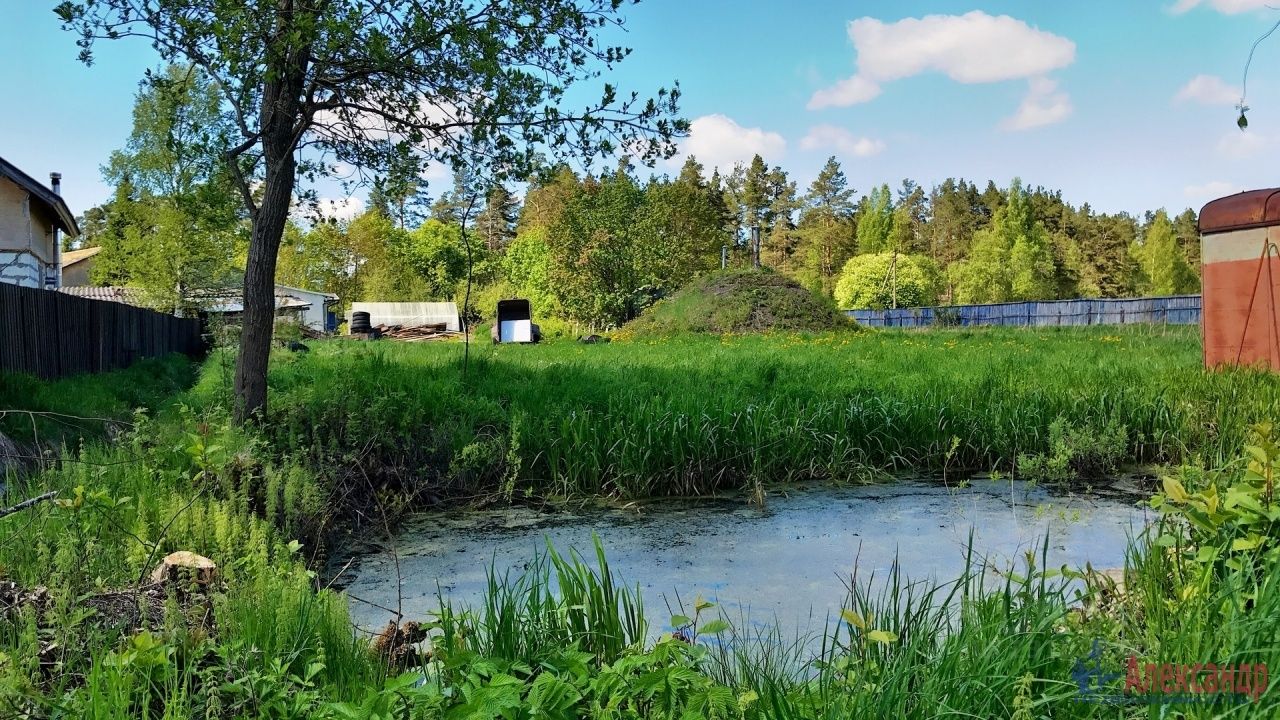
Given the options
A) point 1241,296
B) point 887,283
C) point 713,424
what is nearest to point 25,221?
point 713,424

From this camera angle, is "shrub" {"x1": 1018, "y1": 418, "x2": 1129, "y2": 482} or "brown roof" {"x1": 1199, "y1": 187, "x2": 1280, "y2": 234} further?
"brown roof" {"x1": 1199, "y1": 187, "x2": 1280, "y2": 234}

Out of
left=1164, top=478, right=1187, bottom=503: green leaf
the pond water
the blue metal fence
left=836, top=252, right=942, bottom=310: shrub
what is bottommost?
the pond water

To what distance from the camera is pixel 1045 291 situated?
155 feet

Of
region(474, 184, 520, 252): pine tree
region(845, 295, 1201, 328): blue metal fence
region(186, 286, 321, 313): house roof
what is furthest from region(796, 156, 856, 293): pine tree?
Result: region(186, 286, 321, 313): house roof

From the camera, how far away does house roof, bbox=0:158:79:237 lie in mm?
18859

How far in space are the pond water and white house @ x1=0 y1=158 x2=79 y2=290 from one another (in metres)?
17.3

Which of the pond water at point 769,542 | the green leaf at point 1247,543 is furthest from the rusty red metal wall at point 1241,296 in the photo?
the green leaf at point 1247,543

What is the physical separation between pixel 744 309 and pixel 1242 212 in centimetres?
1432

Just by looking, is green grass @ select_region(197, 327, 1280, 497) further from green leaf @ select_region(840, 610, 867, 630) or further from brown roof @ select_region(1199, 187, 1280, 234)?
green leaf @ select_region(840, 610, 867, 630)

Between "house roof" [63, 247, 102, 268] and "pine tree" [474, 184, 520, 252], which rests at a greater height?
"pine tree" [474, 184, 520, 252]

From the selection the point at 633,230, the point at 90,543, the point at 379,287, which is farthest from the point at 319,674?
the point at 379,287

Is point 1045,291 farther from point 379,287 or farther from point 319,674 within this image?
point 319,674

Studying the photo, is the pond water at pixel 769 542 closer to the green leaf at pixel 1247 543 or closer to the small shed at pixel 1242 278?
the green leaf at pixel 1247 543

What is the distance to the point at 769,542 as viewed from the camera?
4695 mm
